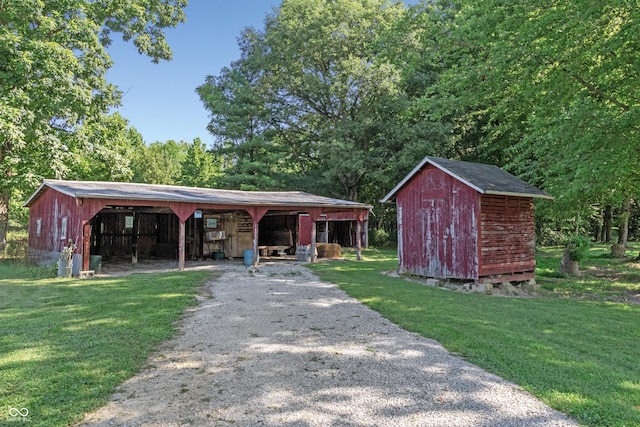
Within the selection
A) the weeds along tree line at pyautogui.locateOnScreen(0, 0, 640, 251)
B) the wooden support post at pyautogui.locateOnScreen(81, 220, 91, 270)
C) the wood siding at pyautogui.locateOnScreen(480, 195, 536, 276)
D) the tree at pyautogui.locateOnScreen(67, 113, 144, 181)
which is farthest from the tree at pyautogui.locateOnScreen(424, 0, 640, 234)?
the tree at pyautogui.locateOnScreen(67, 113, 144, 181)

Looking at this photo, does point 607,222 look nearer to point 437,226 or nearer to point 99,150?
point 437,226

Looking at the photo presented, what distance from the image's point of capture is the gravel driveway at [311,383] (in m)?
3.33

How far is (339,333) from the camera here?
599 cm

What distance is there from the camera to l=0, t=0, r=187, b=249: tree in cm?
1754

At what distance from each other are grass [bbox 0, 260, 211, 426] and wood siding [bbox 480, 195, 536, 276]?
26.7ft

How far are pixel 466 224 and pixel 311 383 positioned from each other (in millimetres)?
8808

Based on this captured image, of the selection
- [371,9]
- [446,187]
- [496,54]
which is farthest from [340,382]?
[371,9]

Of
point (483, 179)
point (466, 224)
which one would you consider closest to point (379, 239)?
point (483, 179)

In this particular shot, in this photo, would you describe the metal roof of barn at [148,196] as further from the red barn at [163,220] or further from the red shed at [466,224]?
the red shed at [466,224]

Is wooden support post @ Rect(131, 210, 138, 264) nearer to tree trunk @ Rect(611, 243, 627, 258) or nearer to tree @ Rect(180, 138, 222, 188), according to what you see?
tree @ Rect(180, 138, 222, 188)

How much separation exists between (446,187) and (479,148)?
16.1 meters

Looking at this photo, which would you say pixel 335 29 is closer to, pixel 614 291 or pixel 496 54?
pixel 496 54

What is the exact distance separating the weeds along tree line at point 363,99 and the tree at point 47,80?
3.3 inches

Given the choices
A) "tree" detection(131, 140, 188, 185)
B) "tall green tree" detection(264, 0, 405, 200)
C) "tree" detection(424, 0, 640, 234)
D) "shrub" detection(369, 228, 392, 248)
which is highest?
"tall green tree" detection(264, 0, 405, 200)
